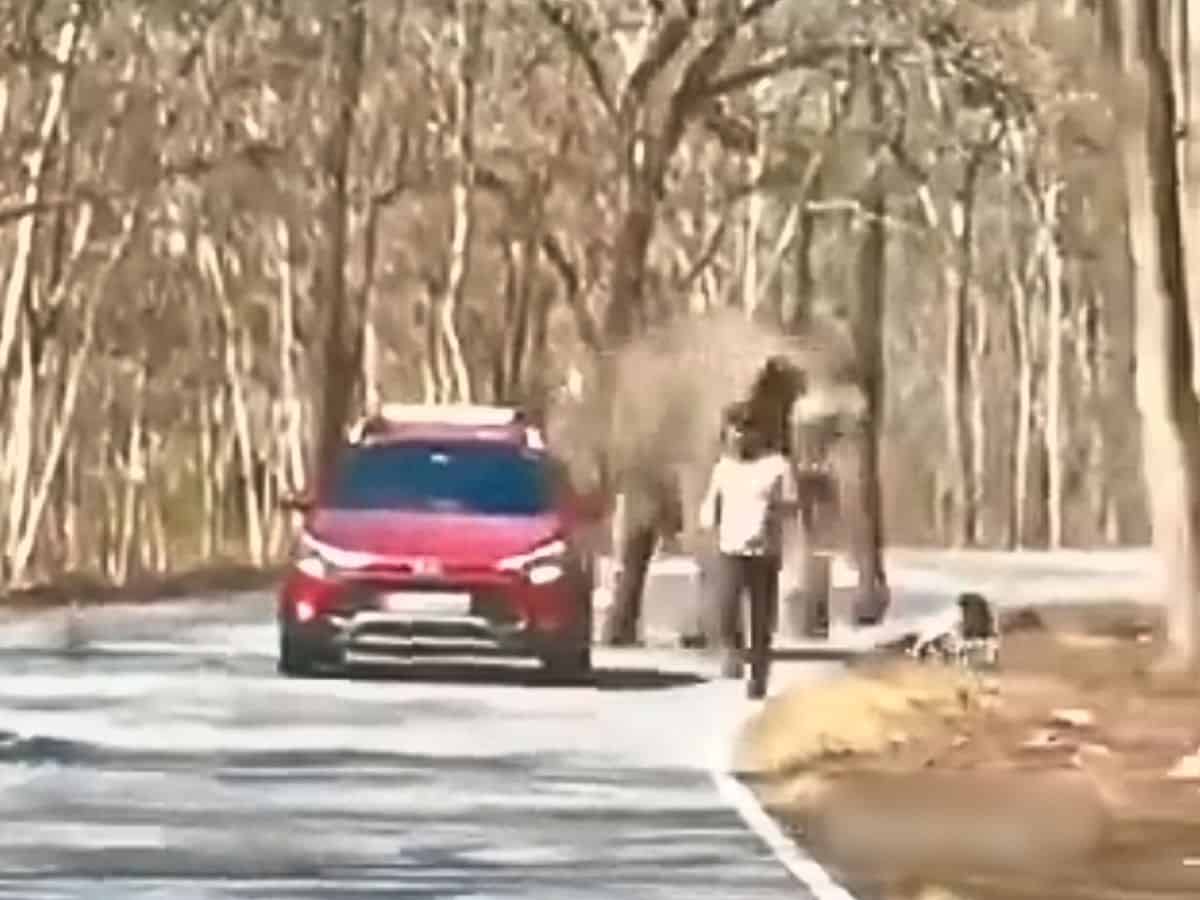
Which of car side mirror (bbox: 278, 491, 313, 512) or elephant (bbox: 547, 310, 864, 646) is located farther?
elephant (bbox: 547, 310, 864, 646)

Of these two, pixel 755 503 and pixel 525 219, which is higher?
pixel 525 219

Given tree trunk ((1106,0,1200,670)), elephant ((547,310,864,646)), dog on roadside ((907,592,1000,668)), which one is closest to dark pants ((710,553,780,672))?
elephant ((547,310,864,646))

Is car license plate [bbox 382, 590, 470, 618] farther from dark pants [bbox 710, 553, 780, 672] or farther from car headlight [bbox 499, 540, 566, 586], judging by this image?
dark pants [bbox 710, 553, 780, 672]

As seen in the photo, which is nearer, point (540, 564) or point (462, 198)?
point (540, 564)

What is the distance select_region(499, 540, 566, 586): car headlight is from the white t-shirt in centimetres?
164

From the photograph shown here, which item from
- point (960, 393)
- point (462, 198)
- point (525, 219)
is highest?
point (462, 198)

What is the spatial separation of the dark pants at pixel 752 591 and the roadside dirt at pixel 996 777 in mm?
455

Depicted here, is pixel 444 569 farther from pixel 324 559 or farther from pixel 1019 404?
pixel 1019 404

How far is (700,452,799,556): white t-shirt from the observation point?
22.3 meters

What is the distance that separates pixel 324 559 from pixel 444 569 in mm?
817

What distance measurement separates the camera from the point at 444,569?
23.8 meters

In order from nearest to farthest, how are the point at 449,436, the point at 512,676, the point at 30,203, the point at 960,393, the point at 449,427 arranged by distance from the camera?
the point at 512,676, the point at 449,436, the point at 449,427, the point at 30,203, the point at 960,393

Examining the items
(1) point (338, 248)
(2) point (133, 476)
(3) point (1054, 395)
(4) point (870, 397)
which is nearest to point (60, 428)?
(1) point (338, 248)

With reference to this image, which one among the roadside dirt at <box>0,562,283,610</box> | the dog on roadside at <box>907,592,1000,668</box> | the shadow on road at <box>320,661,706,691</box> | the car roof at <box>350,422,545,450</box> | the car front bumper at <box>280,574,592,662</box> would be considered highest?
the car roof at <box>350,422,545,450</box>
